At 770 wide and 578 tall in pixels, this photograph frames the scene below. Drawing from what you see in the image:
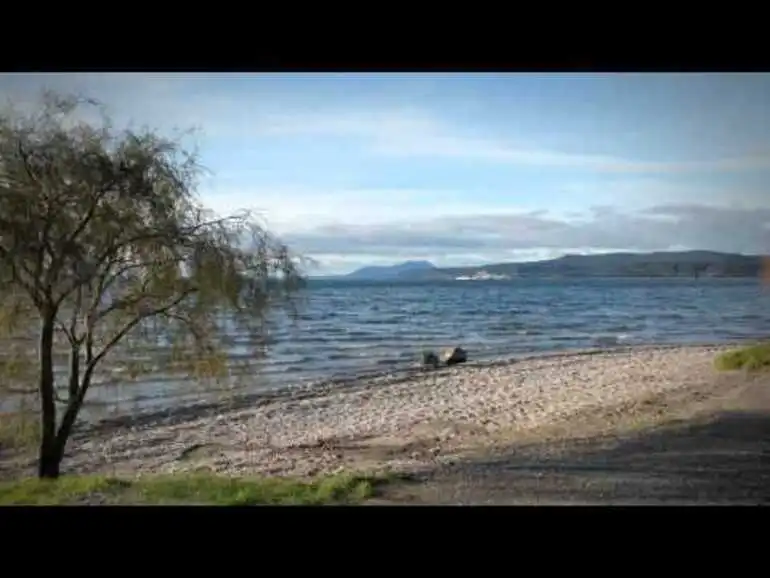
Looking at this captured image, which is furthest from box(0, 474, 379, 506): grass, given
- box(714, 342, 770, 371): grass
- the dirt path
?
box(714, 342, 770, 371): grass

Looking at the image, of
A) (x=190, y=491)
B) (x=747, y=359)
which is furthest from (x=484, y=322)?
(x=190, y=491)

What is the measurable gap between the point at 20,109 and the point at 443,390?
7.05 feet

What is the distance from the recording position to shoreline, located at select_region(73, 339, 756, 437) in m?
3.45

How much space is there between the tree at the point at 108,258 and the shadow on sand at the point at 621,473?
108cm

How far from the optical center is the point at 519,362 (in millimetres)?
3521

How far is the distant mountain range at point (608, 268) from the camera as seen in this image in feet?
11.5

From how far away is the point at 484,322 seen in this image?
3508 mm

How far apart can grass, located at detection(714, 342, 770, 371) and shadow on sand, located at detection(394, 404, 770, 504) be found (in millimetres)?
272

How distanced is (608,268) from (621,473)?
0.89 meters

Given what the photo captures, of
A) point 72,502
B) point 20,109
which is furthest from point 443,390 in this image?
point 20,109

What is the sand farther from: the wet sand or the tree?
the tree

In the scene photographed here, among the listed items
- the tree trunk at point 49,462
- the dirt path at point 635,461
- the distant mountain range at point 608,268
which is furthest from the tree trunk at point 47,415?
the dirt path at point 635,461

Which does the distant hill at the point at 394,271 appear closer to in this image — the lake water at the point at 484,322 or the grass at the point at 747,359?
the lake water at the point at 484,322
